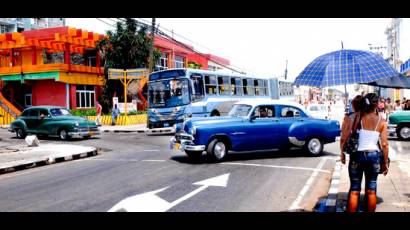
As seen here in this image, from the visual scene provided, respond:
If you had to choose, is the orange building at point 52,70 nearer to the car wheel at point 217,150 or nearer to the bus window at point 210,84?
the bus window at point 210,84

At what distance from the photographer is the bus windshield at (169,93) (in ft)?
66.7

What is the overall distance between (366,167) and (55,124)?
57.1ft

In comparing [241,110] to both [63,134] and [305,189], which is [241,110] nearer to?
[305,189]

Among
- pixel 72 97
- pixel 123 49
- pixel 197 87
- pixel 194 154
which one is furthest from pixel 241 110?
pixel 72 97

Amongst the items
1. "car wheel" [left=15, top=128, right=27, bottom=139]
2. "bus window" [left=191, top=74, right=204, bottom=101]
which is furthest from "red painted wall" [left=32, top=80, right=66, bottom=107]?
"bus window" [left=191, top=74, right=204, bottom=101]

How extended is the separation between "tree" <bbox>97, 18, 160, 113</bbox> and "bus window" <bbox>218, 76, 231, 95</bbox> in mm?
14663

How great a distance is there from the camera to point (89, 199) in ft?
23.9

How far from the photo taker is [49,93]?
36.1 m

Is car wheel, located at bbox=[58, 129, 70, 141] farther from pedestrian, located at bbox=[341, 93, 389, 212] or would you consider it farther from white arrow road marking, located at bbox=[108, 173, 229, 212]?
pedestrian, located at bbox=[341, 93, 389, 212]

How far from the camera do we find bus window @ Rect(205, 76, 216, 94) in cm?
2131

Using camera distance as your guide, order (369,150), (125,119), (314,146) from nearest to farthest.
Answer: (369,150) → (314,146) → (125,119)

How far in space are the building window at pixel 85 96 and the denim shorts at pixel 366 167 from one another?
109 ft
